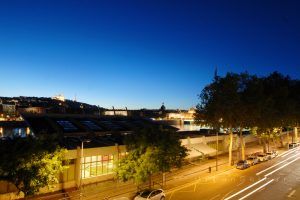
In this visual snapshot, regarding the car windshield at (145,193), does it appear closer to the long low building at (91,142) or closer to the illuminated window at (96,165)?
the long low building at (91,142)

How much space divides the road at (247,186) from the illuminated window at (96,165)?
9.42 meters

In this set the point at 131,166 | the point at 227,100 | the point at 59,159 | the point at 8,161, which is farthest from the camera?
the point at 227,100

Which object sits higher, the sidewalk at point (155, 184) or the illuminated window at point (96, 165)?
the illuminated window at point (96, 165)

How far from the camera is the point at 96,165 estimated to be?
40188 mm

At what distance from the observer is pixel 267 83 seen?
80.7m

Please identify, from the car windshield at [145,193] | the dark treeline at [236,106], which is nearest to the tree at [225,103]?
the dark treeline at [236,106]

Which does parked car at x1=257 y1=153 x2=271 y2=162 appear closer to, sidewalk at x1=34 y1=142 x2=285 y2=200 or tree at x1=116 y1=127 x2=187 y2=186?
sidewalk at x1=34 y1=142 x2=285 y2=200

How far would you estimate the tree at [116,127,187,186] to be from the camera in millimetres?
34125

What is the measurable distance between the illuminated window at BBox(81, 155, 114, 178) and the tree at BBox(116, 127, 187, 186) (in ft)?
19.6

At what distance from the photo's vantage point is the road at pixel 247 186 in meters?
34.8

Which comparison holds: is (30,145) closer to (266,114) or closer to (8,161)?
(8,161)

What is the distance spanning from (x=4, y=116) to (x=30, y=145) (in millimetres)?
165777

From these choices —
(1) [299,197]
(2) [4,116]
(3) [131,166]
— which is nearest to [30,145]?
(3) [131,166]

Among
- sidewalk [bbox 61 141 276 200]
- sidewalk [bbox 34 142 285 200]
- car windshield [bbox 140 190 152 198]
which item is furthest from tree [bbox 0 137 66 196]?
car windshield [bbox 140 190 152 198]
